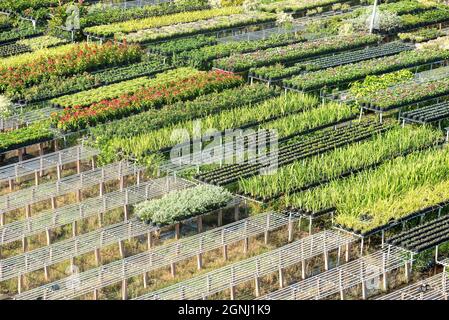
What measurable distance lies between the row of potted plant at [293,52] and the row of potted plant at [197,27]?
4.22 m

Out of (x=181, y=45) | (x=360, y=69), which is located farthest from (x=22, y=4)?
(x=360, y=69)

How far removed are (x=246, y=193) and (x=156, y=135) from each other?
4686 mm

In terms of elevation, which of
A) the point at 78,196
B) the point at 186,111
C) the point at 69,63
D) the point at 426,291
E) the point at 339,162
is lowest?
the point at 426,291

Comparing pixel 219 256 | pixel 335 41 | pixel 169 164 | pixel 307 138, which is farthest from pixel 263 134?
pixel 335 41

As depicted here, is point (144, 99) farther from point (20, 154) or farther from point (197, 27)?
point (197, 27)

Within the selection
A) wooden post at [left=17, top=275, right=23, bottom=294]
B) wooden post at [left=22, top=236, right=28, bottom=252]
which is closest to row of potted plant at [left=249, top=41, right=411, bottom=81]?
wooden post at [left=22, top=236, right=28, bottom=252]

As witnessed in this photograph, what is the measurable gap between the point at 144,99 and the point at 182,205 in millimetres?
8812

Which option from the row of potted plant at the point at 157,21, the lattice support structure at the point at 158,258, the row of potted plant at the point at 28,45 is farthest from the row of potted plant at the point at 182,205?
the row of potted plant at the point at 157,21

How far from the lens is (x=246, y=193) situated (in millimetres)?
30516

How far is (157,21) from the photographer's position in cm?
4816

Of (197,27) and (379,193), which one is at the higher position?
(197,27)

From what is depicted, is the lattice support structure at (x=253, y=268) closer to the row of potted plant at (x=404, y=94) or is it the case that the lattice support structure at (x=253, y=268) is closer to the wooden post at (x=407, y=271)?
the wooden post at (x=407, y=271)

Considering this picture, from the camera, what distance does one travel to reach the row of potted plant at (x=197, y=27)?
45.4 meters

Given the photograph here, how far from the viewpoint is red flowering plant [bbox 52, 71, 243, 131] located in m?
35.3
